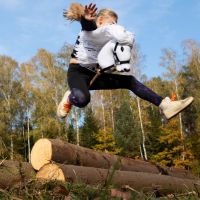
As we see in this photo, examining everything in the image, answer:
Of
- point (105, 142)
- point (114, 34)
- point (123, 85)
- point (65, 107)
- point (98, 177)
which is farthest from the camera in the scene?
point (105, 142)

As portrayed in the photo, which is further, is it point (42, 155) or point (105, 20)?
point (42, 155)

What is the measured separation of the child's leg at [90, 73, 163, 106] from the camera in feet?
14.8

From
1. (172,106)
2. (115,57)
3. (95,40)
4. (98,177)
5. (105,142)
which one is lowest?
(98,177)

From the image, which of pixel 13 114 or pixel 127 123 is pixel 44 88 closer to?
pixel 13 114

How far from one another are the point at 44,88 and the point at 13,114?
4077mm

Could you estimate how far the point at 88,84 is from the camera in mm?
4496

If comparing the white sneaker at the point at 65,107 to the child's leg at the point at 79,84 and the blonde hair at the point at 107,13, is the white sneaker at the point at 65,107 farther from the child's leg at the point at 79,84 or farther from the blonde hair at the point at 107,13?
the blonde hair at the point at 107,13

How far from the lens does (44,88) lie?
33.6 metres

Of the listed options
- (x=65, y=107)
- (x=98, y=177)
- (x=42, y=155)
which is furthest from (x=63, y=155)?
(x=65, y=107)

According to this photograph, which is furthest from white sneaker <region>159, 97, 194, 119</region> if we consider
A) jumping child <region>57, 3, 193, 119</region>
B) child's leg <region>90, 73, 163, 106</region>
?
child's leg <region>90, 73, 163, 106</region>

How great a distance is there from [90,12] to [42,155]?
9.63 feet

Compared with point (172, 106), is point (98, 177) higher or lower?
lower

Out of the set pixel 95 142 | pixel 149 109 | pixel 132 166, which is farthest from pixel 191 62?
pixel 132 166

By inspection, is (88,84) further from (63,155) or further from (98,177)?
(63,155)
